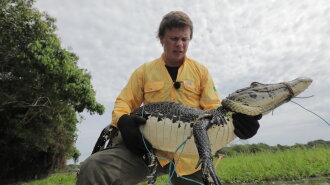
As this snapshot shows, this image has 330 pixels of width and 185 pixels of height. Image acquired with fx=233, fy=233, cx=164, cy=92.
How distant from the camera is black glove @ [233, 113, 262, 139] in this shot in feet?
7.68

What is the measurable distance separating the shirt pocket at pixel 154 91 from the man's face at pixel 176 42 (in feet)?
1.39

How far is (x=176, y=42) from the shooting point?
304 cm

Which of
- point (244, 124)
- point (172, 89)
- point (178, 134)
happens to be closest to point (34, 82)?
point (172, 89)

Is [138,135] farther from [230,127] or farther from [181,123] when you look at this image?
[230,127]

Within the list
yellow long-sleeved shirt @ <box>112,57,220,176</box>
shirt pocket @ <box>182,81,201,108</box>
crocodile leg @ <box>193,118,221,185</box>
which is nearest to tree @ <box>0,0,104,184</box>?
yellow long-sleeved shirt @ <box>112,57,220,176</box>

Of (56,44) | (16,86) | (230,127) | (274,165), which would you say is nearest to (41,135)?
(16,86)

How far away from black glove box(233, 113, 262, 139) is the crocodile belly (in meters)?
0.05

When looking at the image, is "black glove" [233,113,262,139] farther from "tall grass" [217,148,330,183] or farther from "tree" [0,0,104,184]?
"tree" [0,0,104,184]

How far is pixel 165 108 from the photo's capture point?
2.62 metres

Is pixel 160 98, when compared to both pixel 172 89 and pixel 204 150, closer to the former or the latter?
pixel 172 89

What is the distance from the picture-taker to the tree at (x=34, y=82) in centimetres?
1005

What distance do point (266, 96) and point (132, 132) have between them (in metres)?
1.40

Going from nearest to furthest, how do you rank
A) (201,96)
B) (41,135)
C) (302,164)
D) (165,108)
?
(165,108) → (201,96) → (302,164) → (41,135)

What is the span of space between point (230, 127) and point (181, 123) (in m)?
0.50
